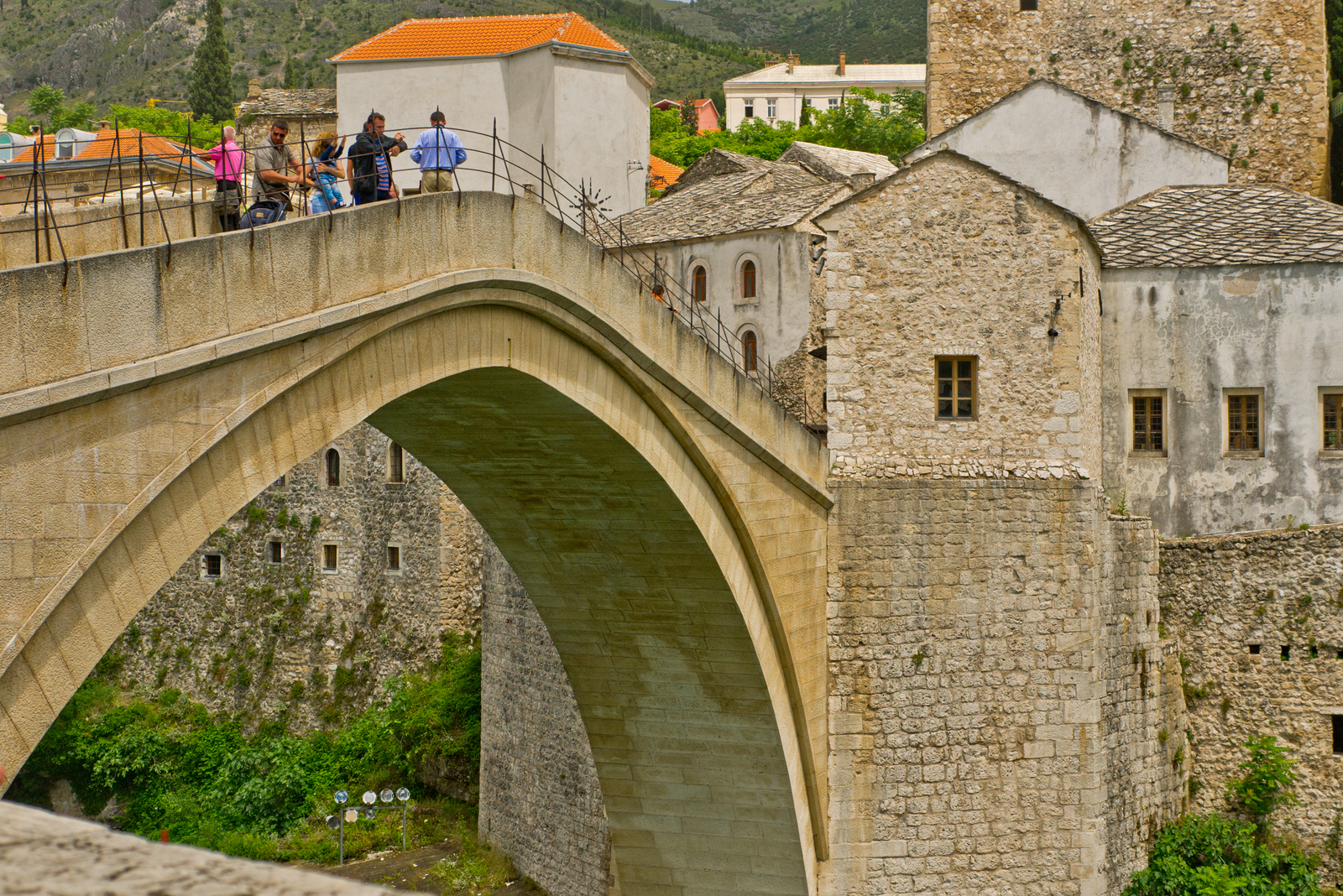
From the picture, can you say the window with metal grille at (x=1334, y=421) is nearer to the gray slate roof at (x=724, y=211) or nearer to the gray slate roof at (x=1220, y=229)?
the gray slate roof at (x=1220, y=229)

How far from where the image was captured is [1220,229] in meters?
19.1

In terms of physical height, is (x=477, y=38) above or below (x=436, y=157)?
above

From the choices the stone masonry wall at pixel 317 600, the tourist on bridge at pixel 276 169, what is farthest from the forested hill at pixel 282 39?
the tourist on bridge at pixel 276 169

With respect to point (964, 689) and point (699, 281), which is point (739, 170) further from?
point (964, 689)

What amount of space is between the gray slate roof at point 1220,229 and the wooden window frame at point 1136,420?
5.37 ft

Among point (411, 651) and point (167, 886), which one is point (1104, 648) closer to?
point (167, 886)

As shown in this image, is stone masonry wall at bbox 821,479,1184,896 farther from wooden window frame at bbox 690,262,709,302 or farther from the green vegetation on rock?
the green vegetation on rock

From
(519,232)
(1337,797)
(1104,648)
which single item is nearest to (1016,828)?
(1104,648)

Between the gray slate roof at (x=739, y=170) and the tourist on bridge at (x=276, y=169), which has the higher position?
the gray slate roof at (x=739, y=170)

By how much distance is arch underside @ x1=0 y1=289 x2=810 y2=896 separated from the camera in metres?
8.26

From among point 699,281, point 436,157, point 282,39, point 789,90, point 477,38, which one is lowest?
point 436,157

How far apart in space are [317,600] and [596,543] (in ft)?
57.3

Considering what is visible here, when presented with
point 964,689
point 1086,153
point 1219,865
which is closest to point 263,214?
point 964,689

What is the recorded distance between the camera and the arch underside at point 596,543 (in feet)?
27.1
